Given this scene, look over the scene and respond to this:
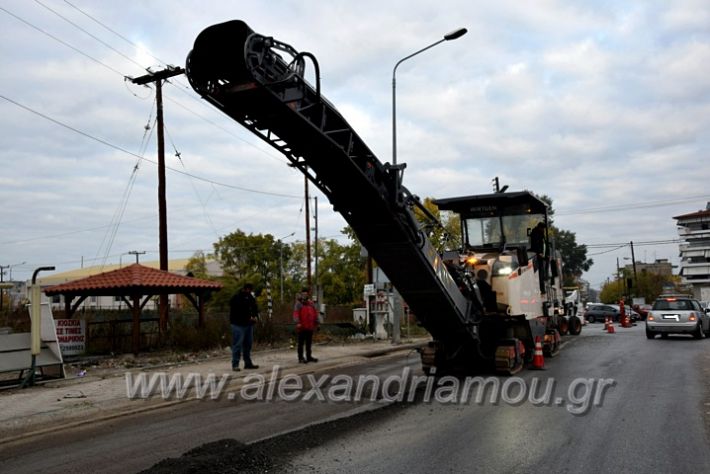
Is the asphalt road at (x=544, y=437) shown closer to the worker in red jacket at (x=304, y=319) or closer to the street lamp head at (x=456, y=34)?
the worker in red jacket at (x=304, y=319)

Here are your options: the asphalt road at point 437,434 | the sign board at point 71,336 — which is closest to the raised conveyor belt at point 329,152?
the asphalt road at point 437,434

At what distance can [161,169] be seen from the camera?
68.2 feet

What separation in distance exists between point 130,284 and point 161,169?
5893 mm

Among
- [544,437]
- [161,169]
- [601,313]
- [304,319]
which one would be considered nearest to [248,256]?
[601,313]

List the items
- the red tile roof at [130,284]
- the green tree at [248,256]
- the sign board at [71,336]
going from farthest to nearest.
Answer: the green tree at [248,256] → the red tile roof at [130,284] → the sign board at [71,336]

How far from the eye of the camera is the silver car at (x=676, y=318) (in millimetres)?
20719

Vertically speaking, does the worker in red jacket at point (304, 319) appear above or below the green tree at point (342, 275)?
below

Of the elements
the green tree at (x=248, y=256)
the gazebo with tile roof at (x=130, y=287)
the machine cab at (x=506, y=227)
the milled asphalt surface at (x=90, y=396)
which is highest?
the green tree at (x=248, y=256)

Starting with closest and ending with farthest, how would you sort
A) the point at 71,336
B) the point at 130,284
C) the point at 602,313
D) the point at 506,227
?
the point at 506,227 < the point at 71,336 < the point at 130,284 < the point at 602,313

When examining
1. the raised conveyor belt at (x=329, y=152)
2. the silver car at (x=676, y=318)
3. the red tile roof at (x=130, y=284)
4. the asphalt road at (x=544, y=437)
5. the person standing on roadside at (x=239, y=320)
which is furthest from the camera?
the silver car at (x=676, y=318)

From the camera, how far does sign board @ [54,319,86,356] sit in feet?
50.1

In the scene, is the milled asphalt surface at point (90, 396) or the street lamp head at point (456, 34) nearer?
the milled asphalt surface at point (90, 396)

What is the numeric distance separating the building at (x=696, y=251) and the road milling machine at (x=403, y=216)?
335 feet

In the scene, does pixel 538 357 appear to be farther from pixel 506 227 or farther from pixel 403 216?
pixel 403 216
